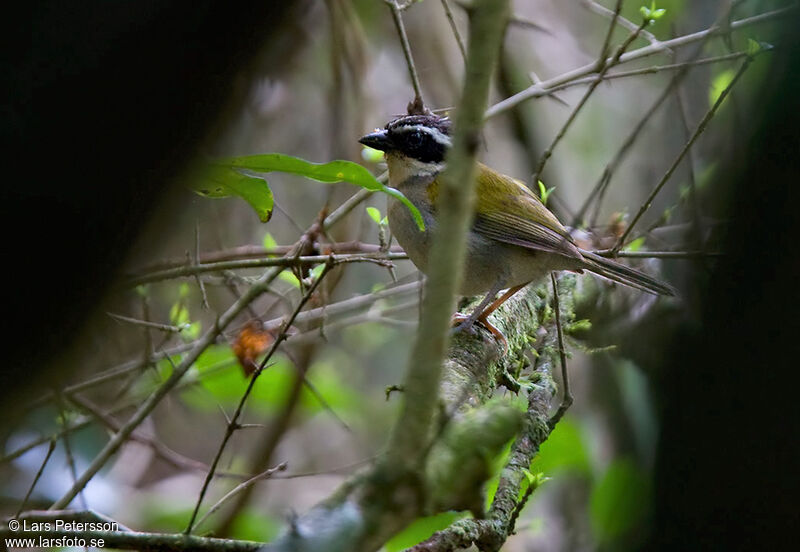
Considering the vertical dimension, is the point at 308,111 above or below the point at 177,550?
above

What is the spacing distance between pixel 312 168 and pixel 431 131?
1.74 m

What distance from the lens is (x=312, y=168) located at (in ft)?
7.68

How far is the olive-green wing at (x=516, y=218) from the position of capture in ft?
12.3

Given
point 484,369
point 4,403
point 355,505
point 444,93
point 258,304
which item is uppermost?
point 444,93

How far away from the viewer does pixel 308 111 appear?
6.38m

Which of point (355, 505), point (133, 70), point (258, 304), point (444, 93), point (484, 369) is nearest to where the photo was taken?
point (355, 505)

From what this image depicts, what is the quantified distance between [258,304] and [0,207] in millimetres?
4798

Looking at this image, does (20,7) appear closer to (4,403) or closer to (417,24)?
(4,403)

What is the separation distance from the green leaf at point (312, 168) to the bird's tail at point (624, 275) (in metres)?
1.57

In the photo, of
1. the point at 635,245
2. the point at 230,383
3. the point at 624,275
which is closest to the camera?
the point at 624,275

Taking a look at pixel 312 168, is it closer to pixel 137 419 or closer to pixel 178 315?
pixel 137 419

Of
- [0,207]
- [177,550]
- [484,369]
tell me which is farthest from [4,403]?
[484,369]

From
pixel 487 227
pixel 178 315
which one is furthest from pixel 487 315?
pixel 178 315

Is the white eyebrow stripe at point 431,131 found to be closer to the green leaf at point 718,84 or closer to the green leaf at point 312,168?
the green leaf at point 718,84
